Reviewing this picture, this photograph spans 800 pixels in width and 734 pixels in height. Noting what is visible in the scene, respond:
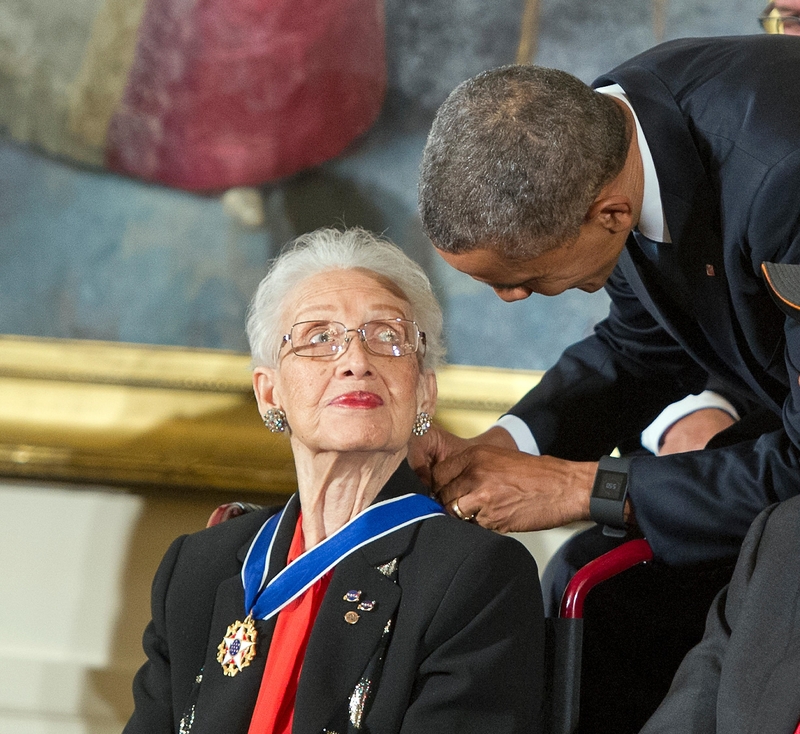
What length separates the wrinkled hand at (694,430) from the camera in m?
2.37

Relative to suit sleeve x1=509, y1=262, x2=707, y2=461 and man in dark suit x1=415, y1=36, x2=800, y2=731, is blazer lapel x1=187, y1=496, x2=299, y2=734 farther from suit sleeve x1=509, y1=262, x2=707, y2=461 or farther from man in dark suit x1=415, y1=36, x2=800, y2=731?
suit sleeve x1=509, y1=262, x2=707, y2=461

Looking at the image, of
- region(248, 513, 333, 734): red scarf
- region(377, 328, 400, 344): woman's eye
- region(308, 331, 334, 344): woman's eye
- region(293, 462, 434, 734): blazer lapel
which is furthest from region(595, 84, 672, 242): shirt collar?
region(248, 513, 333, 734): red scarf

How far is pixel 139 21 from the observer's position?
2.79m

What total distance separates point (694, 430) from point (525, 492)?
646 mm

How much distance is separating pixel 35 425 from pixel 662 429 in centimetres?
164

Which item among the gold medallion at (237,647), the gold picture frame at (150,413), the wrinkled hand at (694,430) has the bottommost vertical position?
the gold picture frame at (150,413)

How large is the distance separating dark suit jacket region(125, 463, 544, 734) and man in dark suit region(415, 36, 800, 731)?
9.5 inches

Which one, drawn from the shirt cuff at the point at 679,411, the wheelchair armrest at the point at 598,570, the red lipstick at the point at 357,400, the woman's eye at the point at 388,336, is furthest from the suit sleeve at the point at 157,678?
the shirt cuff at the point at 679,411

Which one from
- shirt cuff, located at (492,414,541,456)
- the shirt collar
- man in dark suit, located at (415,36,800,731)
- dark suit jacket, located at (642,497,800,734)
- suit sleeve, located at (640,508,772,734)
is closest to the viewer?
dark suit jacket, located at (642,497,800,734)

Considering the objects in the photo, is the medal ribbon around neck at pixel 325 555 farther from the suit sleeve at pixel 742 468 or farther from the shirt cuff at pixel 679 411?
the shirt cuff at pixel 679 411

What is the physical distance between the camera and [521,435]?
2.28 metres

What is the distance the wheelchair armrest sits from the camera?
1.71 m

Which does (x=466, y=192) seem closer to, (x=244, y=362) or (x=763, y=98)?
(x=763, y=98)

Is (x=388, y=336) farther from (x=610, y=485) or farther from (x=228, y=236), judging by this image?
(x=228, y=236)
